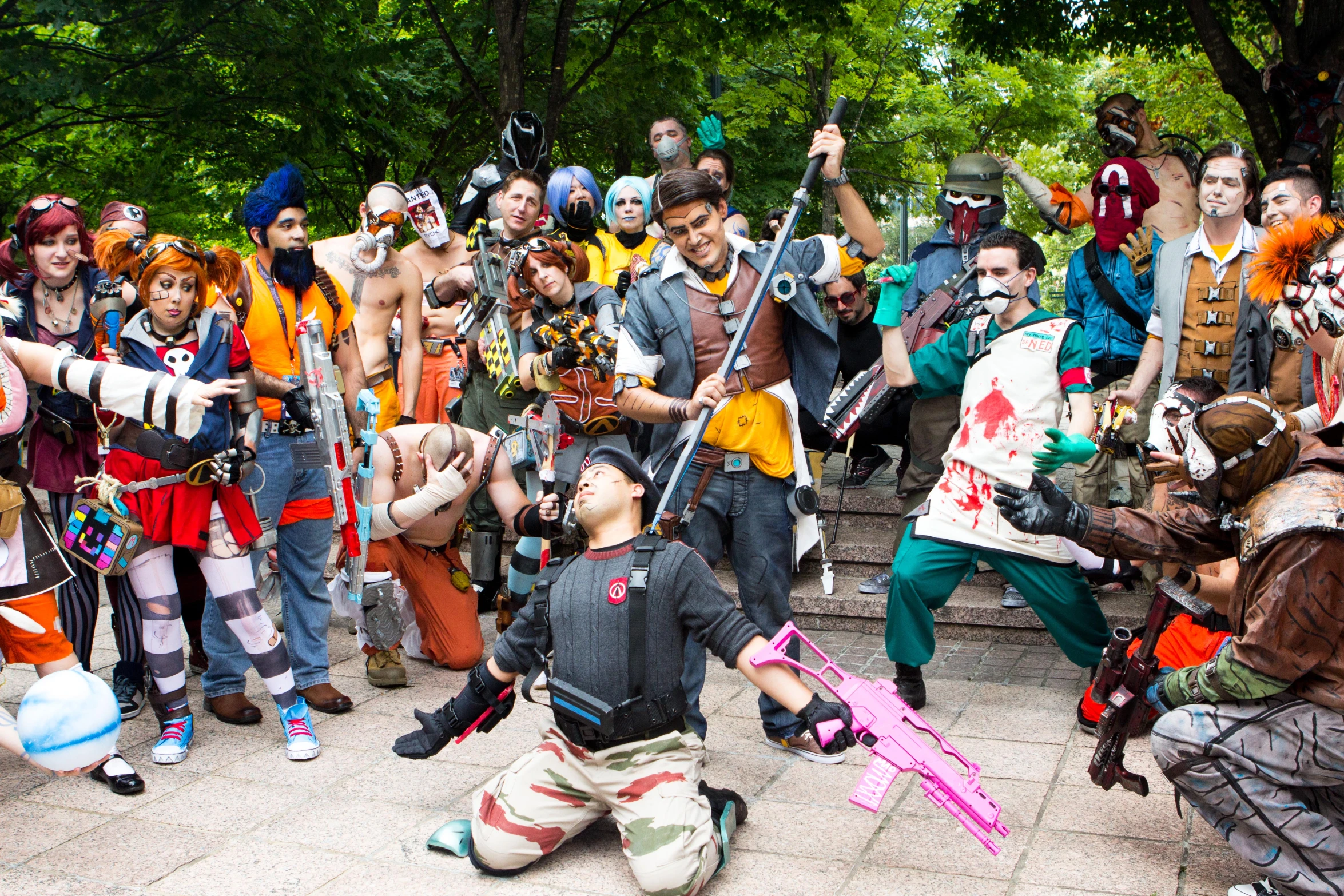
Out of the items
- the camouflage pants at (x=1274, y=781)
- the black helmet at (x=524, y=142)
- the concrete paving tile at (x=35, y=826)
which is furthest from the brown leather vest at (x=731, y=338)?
the black helmet at (x=524, y=142)

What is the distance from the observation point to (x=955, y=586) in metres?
4.62

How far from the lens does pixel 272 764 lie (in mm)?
4449

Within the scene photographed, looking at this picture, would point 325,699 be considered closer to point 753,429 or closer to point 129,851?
point 129,851

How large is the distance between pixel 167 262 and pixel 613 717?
237 cm

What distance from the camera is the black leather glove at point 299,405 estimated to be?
467 cm

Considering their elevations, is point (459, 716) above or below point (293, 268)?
below

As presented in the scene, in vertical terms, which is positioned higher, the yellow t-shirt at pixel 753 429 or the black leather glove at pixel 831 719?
the yellow t-shirt at pixel 753 429

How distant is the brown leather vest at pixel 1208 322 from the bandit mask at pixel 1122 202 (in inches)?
31.9

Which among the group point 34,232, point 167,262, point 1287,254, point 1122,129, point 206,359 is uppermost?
point 1122,129

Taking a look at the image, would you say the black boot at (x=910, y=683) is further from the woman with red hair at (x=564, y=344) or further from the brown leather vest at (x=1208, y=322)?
the brown leather vest at (x=1208, y=322)

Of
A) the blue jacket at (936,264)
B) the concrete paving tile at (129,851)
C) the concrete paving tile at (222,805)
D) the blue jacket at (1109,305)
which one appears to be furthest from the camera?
the blue jacket at (1109,305)

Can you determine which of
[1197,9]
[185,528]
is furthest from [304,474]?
[1197,9]

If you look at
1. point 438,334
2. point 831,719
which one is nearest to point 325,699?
point 831,719

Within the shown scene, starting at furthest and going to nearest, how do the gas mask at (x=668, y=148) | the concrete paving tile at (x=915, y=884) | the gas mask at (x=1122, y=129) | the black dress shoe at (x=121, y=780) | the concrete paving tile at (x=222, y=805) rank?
the gas mask at (x=668, y=148) < the gas mask at (x=1122, y=129) < the black dress shoe at (x=121, y=780) < the concrete paving tile at (x=222, y=805) < the concrete paving tile at (x=915, y=884)
